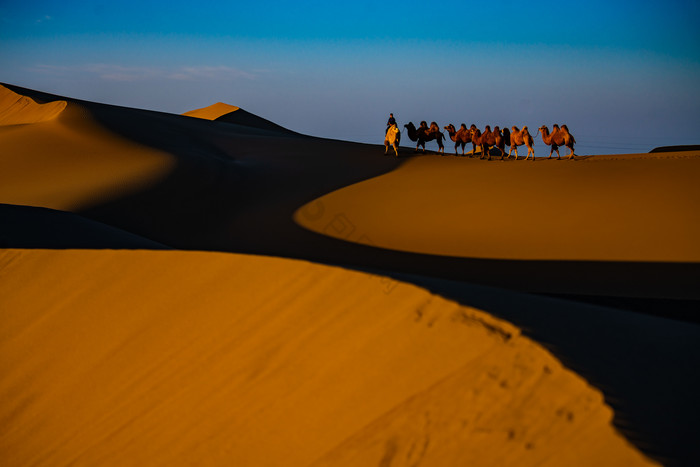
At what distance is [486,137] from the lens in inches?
873

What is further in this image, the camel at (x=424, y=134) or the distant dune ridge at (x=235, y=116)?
the distant dune ridge at (x=235, y=116)

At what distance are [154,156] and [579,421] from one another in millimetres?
18168

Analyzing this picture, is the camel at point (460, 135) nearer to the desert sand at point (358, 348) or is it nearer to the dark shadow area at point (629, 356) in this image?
the desert sand at point (358, 348)

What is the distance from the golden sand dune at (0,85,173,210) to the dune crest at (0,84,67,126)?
1.18m

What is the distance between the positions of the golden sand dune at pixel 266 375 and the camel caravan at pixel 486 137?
15.6 metres

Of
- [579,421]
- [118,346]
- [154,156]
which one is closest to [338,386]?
[579,421]

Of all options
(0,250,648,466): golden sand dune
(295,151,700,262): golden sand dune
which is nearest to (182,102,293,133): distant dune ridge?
(295,151,700,262): golden sand dune

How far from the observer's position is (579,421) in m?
3.38

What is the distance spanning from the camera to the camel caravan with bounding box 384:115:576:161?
67.3 ft

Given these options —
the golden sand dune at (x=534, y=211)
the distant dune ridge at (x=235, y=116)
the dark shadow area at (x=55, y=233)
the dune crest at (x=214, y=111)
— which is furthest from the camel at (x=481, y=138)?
the dune crest at (x=214, y=111)

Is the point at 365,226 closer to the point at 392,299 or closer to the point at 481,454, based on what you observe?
the point at 392,299

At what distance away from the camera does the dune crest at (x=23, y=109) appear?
2462cm

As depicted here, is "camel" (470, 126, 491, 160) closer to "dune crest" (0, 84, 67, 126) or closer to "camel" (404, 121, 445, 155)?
"camel" (404, 121, 445, 155)

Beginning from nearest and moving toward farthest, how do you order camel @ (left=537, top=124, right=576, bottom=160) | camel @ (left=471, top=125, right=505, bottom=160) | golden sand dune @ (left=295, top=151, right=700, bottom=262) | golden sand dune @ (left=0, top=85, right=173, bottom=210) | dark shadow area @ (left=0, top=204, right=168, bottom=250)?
dark shadow area @ (left=0, top=204, right=168, bottom=250)
golden sand dune @ (left=295, top=151, right=700, bottom=262)
golden sand dune @ (left=0, top=85, right=173, bottom=210)
camel @ (left=537, top=124, right=576, bottom=160)
camel @ (left=471, top=125, right=505, bottom=160)
